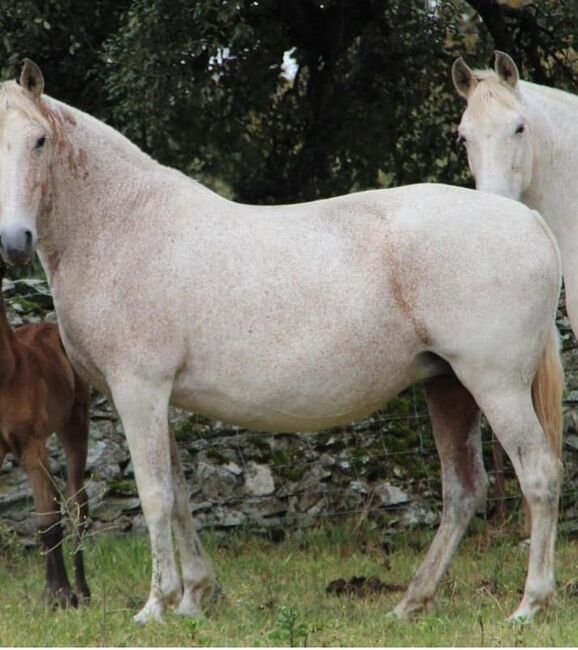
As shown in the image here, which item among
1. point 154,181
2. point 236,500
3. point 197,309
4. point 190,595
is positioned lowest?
point 236,500

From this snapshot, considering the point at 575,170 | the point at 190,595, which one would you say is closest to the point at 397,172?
the point at 575,170

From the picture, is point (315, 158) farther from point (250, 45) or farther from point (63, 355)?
point (63, 355)

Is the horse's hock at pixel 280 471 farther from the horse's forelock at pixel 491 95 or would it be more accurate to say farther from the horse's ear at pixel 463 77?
the horse's forelock at pixel 491 95

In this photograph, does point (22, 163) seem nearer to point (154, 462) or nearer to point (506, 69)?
point (154, 462)

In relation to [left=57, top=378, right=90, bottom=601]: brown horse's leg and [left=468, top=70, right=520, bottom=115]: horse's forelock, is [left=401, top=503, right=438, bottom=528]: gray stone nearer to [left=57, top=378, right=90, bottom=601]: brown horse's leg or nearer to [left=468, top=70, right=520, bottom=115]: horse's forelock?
[left=57, top=378, right=90, bottom=601]: brown horse's leg

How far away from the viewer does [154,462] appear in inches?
207

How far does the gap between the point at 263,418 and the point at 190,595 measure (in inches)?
35.5

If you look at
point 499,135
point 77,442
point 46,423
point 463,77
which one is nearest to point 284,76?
point 463,77

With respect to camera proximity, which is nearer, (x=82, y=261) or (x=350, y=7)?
(x=82, y=261)

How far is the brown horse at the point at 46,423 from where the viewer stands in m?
5.79

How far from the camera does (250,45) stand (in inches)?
332

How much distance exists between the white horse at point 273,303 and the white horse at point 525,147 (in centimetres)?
56

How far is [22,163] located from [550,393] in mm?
2577

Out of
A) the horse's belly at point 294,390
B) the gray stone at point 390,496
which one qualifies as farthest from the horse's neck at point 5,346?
the gray stone at point 390,496
